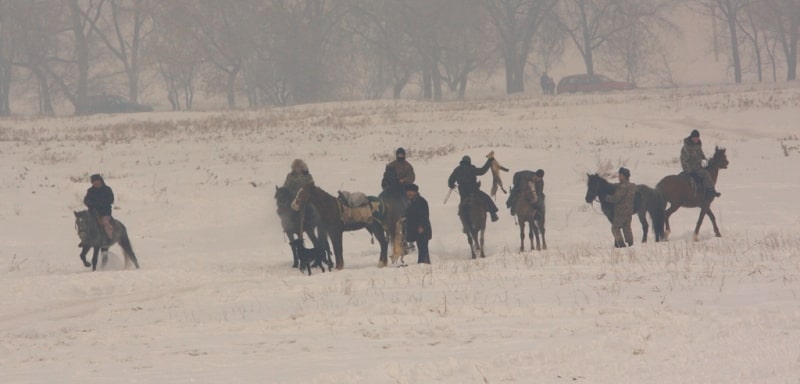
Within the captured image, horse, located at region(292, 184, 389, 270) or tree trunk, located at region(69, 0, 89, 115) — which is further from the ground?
tree trunk, located at region(69, 0, 89, 115)

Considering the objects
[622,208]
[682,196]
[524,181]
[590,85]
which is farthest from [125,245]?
[590,85]

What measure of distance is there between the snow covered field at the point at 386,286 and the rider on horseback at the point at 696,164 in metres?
0.90

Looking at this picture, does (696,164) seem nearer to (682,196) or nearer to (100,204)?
(682,196)

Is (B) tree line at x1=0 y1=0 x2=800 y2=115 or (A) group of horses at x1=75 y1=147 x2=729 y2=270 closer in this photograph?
(A) group of horses at x1=75 y1=147 x2=729 y2=270

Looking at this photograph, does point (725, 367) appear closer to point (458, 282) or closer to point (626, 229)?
point (458, 282)

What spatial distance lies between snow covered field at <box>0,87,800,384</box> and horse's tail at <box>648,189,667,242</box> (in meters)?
1.20

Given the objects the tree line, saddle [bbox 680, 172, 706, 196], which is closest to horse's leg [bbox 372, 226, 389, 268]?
saddle [bbox 680, 172, 706, 196]

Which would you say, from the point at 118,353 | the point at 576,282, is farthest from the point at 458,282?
the point at 118,353

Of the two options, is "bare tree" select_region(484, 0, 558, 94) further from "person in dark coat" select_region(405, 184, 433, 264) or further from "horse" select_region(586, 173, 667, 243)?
"person in dark coat" select_region(405, 184, 433, 264)

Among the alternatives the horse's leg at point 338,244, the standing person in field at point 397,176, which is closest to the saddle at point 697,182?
the standing person in field at point 397,176

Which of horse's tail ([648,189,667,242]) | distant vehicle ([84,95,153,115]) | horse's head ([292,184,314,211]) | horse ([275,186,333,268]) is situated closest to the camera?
horse's head ([292,184,314,211])

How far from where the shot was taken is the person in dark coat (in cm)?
1616

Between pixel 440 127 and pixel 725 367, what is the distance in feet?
112

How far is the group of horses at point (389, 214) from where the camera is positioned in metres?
15.9
